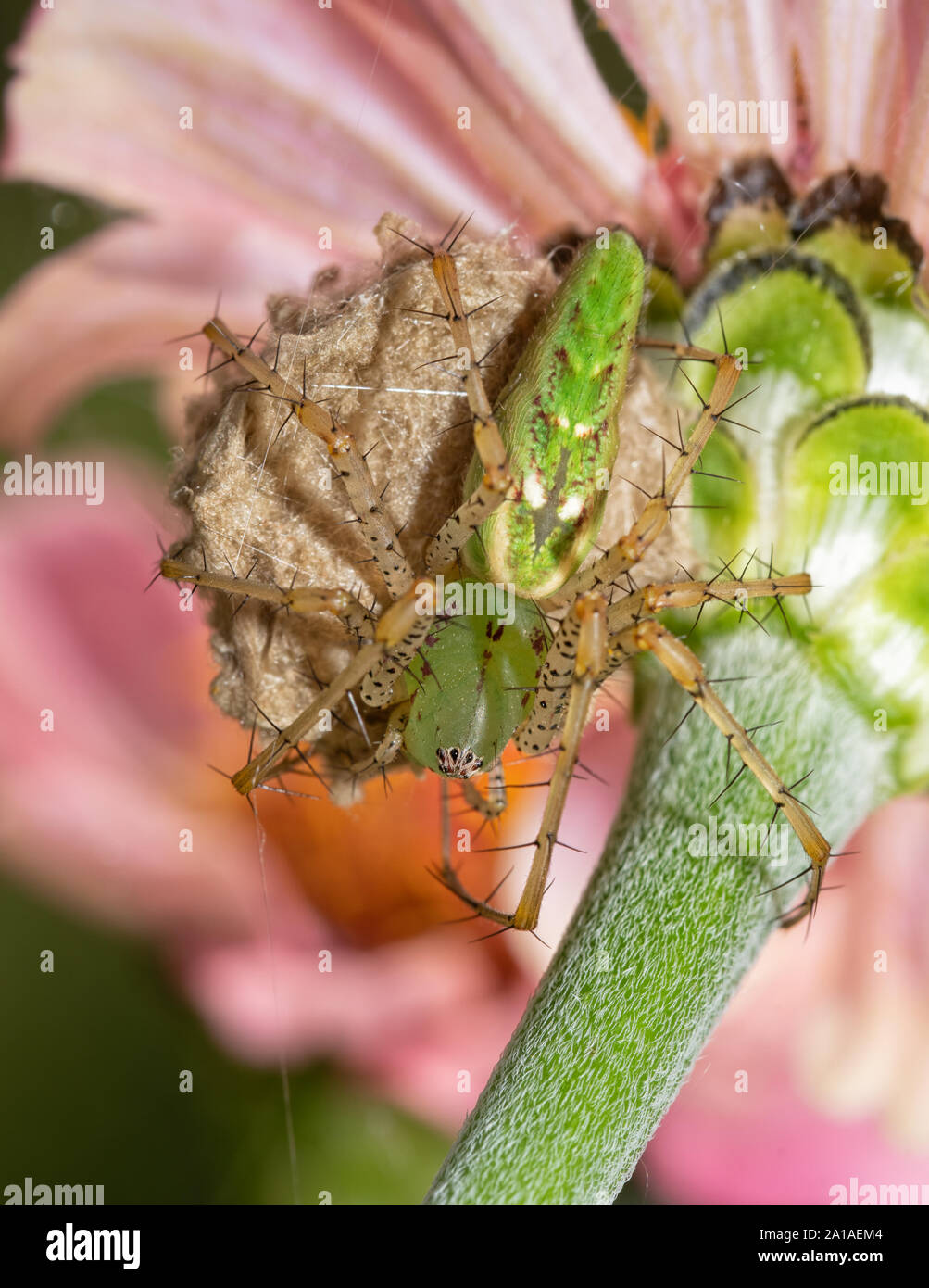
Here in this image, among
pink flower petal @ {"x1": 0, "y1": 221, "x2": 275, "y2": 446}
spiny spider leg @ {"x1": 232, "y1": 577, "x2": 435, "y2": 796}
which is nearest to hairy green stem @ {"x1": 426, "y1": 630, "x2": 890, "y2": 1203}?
spiny spider leg @ {"x1": 232, "y1": 577, "x2": 435, "y2": 796}

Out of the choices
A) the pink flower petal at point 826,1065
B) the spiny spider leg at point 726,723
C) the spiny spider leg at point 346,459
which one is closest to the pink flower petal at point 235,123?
the spiny spider leg at point 346,459

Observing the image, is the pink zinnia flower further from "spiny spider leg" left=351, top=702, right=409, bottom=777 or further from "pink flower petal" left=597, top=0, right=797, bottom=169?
"spiny spider leg" left=351, top=702, right=409, bottom=777

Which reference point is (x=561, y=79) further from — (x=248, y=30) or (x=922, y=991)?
(x=922, y=991)

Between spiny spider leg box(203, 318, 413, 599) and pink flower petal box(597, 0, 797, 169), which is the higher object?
pink flower petal box(597, 0, 797, 169)

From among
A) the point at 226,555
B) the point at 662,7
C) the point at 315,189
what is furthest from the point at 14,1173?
the point at 662,7

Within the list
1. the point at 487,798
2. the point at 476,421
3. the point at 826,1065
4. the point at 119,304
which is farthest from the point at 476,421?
the point at 826,1065

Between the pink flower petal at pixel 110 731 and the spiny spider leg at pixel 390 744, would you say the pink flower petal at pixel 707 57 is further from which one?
the pink flower petal at pixel 110 731
